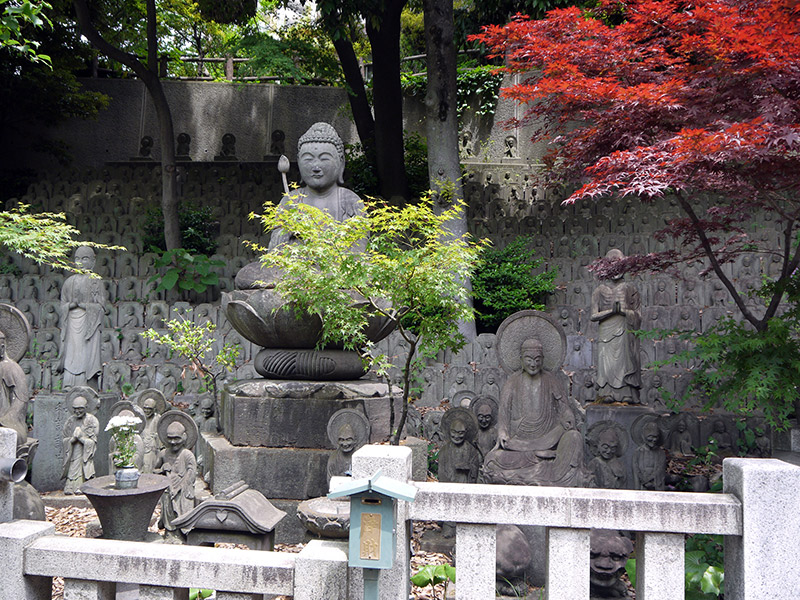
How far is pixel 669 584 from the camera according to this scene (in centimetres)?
263

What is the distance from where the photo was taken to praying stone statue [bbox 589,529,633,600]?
418 centimetres

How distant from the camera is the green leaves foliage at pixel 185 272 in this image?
37.5 feet

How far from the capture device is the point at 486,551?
8.92 ft

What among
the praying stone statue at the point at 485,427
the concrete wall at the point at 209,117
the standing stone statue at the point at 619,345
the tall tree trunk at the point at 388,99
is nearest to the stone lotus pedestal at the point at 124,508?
the praying stone statue at the point at 485,427

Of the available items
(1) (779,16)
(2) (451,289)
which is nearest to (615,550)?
(2) (451,289)

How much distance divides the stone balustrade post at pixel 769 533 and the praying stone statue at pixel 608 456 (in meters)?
3.08

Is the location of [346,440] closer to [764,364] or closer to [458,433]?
[458,433]

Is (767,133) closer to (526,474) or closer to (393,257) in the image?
(393,257)

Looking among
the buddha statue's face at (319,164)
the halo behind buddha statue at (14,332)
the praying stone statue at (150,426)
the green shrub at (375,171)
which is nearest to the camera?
the praying stone statue at (150,426)

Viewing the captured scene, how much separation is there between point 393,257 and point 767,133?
Result: 2540mm

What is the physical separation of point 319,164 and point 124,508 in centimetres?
326

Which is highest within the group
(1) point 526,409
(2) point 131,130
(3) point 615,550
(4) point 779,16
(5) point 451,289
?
(2) point 131,130

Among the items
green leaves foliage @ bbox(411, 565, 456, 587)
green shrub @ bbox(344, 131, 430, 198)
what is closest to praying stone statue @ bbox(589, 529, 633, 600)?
green leaves foliage @ bbox(411, 565, 456, 587)

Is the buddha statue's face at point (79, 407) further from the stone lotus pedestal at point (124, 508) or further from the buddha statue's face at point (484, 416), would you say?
the buddha statue's face at point (484, 416)
